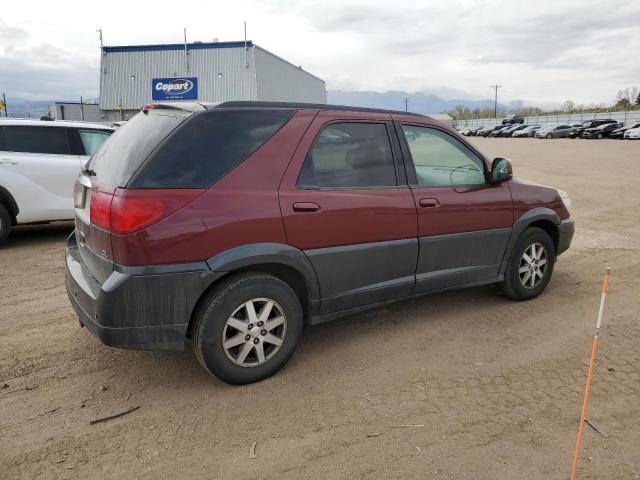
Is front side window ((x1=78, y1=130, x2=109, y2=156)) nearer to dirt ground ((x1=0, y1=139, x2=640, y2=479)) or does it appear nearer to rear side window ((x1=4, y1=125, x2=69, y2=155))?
rear side window ((x1=4, y1=125, x2=69, y2=155))

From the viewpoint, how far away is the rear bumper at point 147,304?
116 inches

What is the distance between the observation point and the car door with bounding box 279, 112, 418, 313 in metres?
3.45

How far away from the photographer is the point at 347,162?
373cm

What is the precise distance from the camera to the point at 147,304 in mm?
2988

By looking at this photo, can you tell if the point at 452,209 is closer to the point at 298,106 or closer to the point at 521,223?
the point at 521,223

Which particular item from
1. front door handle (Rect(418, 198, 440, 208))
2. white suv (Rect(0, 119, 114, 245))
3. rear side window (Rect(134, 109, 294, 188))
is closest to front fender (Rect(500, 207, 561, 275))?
front door handle (Rect(418, 198, 440, 208))

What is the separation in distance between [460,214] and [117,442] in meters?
2.98

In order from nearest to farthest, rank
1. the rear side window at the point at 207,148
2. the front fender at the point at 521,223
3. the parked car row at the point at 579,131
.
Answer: the rear side window at the point at 207,148
the front fender at the point at 521,223
the parked car row at the point at 579,131

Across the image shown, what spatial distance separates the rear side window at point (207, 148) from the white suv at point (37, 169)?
466cm

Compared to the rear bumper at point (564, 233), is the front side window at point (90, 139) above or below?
above

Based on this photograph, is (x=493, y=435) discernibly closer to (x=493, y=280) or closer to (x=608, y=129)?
(x=493, y=280)

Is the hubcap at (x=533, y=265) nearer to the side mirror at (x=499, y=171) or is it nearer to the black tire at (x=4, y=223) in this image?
the side mirror at (x=499, y=171)

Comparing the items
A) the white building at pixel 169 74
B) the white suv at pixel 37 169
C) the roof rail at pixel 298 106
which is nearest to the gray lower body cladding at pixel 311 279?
the roof rail at pixel 298 106

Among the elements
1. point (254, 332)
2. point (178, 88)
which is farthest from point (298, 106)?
point (178, 88)
